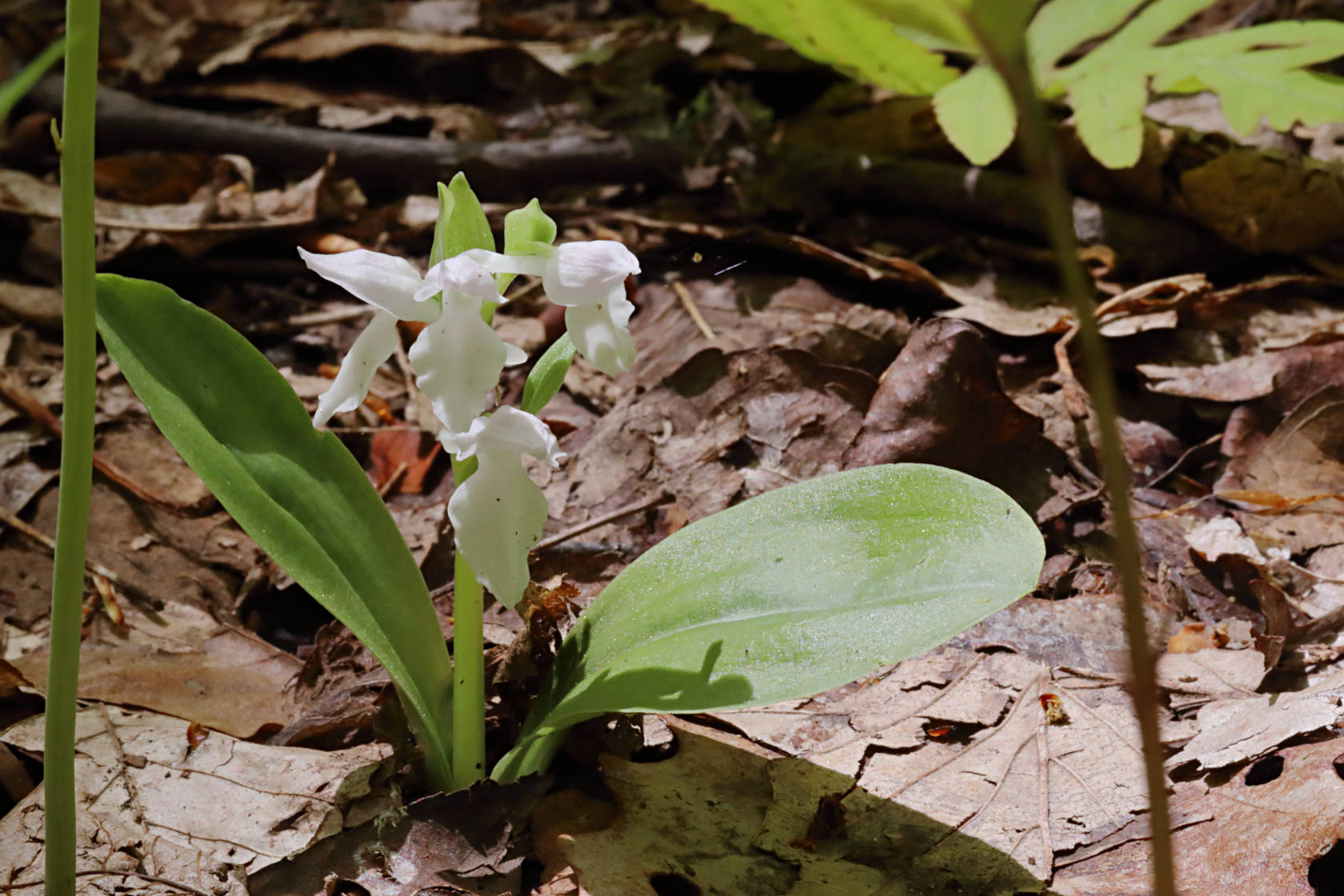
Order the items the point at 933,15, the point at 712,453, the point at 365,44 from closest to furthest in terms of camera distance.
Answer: the point at 933,15
the point at 712,453
the point at 365,44

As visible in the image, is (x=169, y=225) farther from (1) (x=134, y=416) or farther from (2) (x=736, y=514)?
(2) (x=736, y=514)

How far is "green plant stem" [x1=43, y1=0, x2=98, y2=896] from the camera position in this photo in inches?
35.3

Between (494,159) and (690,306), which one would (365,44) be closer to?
(494,159)

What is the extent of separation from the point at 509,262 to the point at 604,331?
126mm

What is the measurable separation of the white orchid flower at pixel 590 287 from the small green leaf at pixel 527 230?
23 millimetres

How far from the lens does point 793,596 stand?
118 cm

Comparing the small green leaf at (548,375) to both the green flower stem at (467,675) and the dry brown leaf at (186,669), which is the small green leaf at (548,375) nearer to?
the green flower stem at (467,675)

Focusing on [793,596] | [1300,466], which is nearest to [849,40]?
[1300,466]

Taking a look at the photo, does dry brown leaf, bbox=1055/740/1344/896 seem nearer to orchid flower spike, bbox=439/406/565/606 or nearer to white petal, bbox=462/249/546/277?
orchid flower spike, bbox=439/406/565/606

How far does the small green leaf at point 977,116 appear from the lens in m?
2.12

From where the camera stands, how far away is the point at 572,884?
1177mm

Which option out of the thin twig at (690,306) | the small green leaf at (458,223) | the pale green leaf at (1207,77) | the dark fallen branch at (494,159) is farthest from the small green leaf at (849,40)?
the small green leaf at (458,223)

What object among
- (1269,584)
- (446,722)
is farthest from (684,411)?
(1269,584)

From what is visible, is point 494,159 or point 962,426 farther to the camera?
point 494,159
